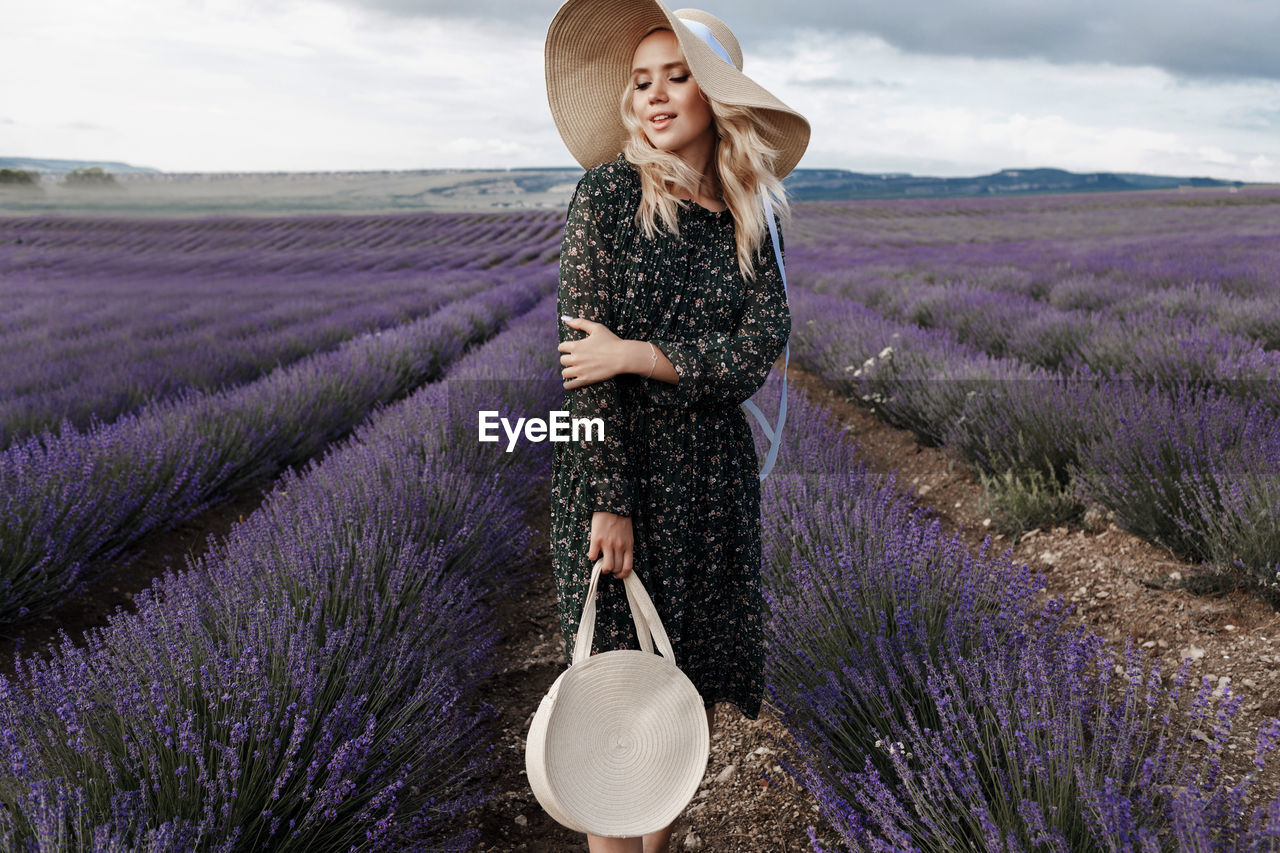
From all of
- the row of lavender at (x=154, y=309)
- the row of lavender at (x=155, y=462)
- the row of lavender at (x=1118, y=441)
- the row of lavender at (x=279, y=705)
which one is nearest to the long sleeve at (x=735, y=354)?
the row of lavender at (x=279, y=705)

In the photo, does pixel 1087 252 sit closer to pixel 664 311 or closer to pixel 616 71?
pixel 616 71

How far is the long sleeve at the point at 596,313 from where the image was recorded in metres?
1.16

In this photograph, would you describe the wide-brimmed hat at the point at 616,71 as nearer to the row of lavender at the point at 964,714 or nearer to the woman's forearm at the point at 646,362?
the woman's forearm at the point at 646,362

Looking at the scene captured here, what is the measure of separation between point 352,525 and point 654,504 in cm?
118

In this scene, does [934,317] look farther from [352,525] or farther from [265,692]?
[265,692]

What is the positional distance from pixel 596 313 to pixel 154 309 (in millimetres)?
7825

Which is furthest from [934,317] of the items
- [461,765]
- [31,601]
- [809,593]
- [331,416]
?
[31,601]

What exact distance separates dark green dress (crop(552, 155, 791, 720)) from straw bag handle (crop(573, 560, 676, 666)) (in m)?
0.05

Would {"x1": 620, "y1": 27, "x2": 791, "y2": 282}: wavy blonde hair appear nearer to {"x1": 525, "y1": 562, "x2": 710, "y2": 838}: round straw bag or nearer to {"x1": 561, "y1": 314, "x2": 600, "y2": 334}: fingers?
{"x1": 561, "y1": 314, "x2": 600, "y2": 334}: fingers

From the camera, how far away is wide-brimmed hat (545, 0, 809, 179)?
119 cm

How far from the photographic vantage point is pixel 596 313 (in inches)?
46.7

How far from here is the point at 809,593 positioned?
5.71 feet

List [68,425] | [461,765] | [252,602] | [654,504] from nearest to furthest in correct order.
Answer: [654,504] → [252,602] → [461,765] → [68,425]

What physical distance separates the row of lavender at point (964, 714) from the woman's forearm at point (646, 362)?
26.4 inches
